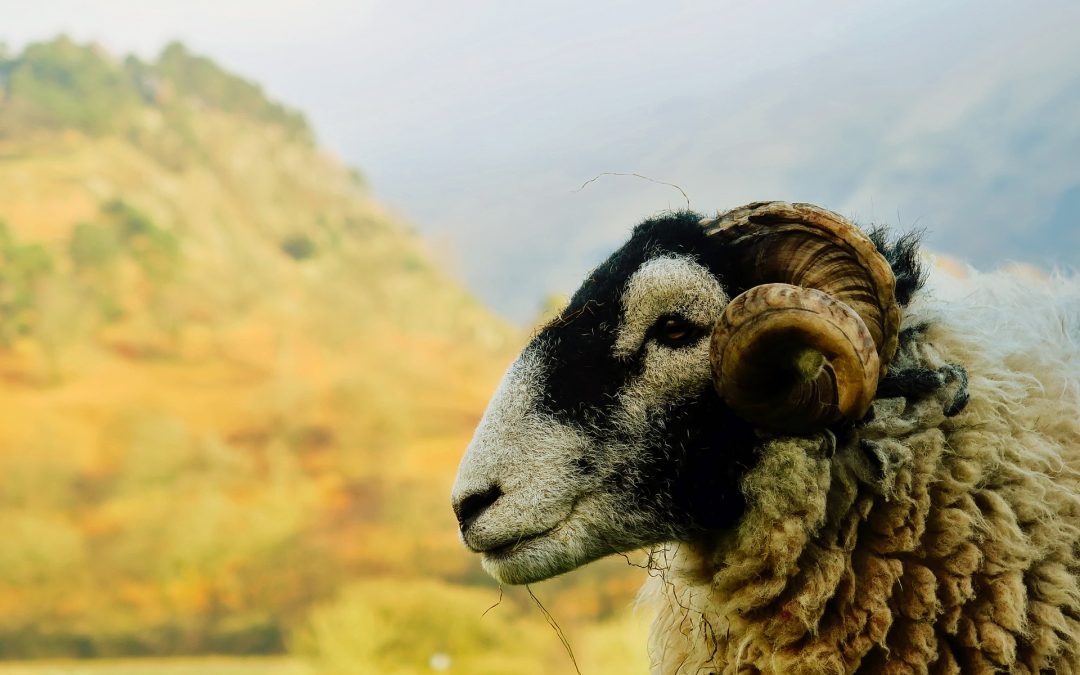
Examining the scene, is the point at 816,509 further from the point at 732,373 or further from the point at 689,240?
the point at 689,240

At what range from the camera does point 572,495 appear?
211 centimetres

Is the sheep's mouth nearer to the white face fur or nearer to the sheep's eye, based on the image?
the white face fur

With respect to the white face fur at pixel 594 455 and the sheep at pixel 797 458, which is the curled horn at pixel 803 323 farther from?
the white face fur at pixel 594 455

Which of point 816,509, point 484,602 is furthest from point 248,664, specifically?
point 816,509

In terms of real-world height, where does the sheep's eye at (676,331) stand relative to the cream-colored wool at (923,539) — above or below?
above

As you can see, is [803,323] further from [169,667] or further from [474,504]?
[169,667]

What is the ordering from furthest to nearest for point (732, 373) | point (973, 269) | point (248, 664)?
point (248, 664)
point (973, 269)
point (732, 373)

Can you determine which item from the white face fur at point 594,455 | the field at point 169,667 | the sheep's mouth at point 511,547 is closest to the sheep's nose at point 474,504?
the white face fur at point 594,455

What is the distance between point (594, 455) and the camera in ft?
6.97

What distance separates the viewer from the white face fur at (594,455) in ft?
6.88

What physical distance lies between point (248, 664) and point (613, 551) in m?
7.56

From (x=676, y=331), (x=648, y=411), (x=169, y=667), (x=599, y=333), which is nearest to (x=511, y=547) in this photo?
(x=648, y=411)

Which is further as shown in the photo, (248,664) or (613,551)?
(248,664)

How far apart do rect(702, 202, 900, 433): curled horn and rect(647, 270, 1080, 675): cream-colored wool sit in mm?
155
